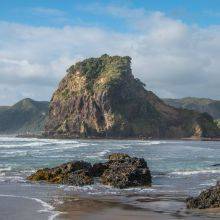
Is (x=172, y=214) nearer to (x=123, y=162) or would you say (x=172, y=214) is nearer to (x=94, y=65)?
(x=123, y=162)

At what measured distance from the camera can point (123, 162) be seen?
31203 mm

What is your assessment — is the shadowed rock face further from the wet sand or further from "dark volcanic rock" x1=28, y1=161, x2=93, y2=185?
the wet sand

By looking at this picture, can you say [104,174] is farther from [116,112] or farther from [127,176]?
[116,112]

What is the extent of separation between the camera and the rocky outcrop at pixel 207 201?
18.7 m

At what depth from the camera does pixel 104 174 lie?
29.2m

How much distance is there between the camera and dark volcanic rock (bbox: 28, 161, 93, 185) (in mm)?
28073

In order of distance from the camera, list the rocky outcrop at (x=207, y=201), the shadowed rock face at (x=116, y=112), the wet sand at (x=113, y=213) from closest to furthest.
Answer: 1. the wet sand at (x=113, y=213)
2. the rocky outcrop at (x=207, y=201)
3. the shadowed rock face at (x=116, y=112)

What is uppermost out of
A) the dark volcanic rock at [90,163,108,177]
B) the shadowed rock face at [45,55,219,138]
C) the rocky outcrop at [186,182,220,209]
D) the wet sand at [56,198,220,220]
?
the shadowed rock face at [45,55,219,138]

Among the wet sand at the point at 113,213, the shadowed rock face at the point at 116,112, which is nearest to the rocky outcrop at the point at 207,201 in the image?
the wet sand at the point at 113,213

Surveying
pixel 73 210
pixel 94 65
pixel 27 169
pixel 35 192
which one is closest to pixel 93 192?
pixel 35 192

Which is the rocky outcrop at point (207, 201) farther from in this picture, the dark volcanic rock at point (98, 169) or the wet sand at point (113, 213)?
the dark volcanic rock at point (98, 169)

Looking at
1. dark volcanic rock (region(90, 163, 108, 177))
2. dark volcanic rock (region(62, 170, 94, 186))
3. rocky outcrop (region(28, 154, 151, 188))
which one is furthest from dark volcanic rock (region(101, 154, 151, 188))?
dark volcanic rock (region(90, 163, 108, 177))

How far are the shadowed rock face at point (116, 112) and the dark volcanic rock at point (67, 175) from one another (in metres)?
133

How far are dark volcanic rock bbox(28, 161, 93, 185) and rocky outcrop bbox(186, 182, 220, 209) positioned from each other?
9.47 metres
